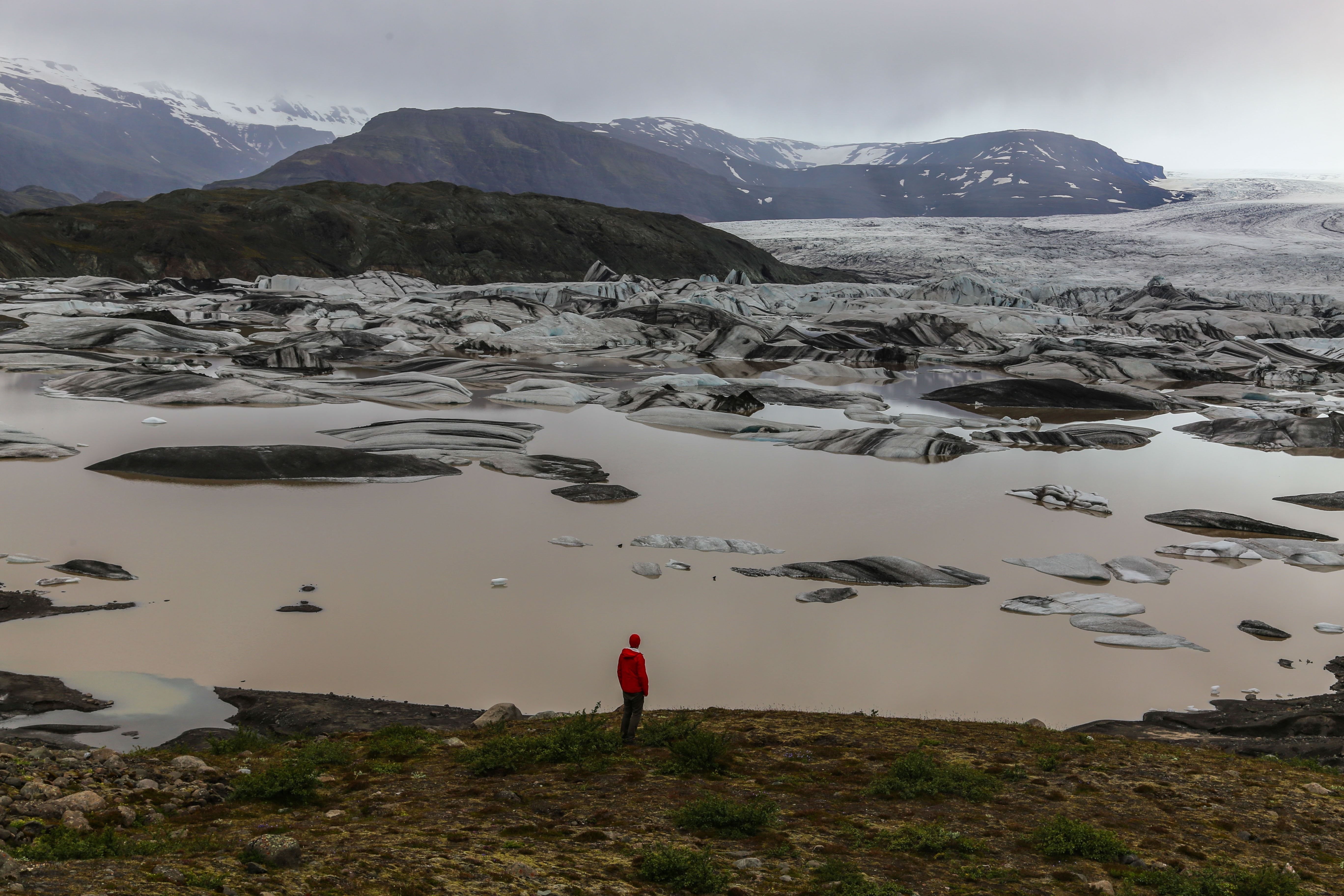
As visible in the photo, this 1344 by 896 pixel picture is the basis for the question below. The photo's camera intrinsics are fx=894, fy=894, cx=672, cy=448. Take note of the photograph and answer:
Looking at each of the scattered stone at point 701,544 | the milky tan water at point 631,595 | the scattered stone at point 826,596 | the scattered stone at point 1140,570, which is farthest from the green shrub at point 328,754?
the scattered stone at point 1140,570

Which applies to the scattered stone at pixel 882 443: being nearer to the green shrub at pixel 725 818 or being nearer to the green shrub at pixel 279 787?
the green shrub at pixel 725 818

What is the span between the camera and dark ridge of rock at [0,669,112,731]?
23.6 feet

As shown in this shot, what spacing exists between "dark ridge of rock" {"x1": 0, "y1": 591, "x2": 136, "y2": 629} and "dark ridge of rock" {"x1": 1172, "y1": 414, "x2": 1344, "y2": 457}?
965 inches

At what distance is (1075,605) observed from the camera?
428 inches

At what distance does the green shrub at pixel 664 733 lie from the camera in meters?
7.00

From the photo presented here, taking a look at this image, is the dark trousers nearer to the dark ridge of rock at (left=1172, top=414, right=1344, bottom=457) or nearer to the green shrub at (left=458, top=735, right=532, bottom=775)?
the green shrub at (left=458, top=735, right=532, bottom=775)

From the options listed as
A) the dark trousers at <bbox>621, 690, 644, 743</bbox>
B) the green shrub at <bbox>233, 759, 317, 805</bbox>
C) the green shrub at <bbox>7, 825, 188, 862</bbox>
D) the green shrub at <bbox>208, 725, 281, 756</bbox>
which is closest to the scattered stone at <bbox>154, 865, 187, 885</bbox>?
the green shrub at <bbox>7, 825, 188, 862</bbox>

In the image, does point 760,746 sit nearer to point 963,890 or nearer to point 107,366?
point 963,890

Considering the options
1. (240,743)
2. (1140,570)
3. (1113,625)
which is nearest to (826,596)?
(1113,625)

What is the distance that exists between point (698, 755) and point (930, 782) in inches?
64.7

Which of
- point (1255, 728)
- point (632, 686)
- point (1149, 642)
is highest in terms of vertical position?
point (632, 686)

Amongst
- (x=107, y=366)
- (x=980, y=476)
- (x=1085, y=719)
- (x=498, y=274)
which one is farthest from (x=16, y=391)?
(x=498, y=274)

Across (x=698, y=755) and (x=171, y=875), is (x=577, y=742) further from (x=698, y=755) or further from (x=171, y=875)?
(x=171, y=875)

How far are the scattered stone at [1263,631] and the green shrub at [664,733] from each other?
710 cm
